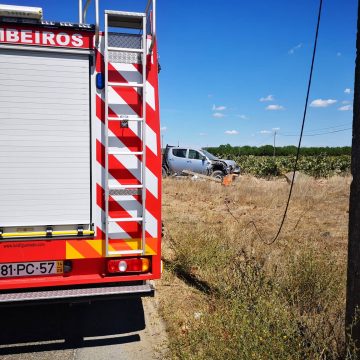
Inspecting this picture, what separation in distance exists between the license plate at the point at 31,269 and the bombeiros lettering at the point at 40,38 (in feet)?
Result: 6.75

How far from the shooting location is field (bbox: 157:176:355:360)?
3100mm

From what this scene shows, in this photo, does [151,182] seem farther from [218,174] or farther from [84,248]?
[218,174]

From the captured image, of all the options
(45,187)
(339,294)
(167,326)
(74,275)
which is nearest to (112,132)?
(45,187)

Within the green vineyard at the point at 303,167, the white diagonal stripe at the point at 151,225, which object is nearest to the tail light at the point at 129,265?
the white diagonal stripe at the point at 151,225

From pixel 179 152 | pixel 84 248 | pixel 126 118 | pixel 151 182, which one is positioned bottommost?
pixel 84 248

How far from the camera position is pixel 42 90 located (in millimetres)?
3529

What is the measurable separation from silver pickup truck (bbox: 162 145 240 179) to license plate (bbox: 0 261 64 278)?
61.1ft

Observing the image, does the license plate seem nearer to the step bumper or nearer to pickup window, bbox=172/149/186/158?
the step bumper

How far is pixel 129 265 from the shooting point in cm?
379

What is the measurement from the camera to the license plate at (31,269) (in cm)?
356

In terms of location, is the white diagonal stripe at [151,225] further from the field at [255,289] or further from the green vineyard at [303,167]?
the green vineyard at [303,167]

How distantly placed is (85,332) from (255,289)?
1936mm

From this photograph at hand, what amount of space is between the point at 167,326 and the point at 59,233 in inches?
62.8

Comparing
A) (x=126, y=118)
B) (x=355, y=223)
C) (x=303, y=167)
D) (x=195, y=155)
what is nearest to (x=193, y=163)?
(x=195, y=155)
